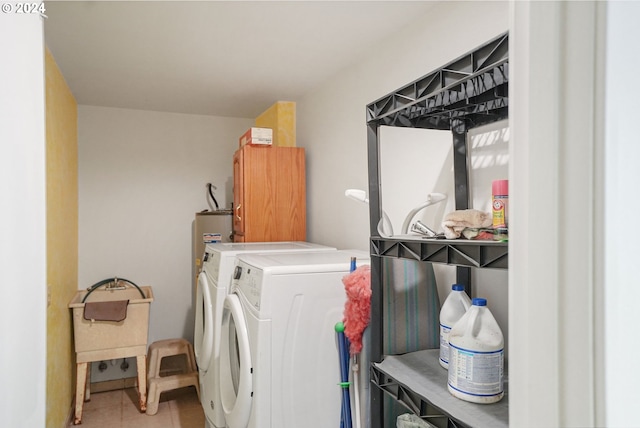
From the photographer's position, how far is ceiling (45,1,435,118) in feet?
6.64

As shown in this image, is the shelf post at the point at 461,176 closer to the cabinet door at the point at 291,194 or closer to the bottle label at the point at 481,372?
the bottle label at the point at 481,372

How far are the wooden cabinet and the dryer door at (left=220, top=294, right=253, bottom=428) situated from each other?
3.78 feet

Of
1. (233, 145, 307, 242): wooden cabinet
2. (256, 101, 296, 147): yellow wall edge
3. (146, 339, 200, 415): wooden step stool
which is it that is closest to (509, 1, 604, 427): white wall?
(233, 145, 307, 242): wooden cabinet

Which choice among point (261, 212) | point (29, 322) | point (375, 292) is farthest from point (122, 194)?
point (29, 322)

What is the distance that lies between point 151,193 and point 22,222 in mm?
3644

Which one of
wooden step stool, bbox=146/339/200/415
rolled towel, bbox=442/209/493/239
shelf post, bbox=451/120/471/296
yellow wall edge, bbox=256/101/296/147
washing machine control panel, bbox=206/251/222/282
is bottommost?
wooden step stool, bbox=146/339/200/415

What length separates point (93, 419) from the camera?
125 inches

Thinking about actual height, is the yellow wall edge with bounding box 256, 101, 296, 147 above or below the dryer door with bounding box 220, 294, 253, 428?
above

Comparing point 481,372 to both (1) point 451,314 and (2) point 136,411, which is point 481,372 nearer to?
(1) point 451,314

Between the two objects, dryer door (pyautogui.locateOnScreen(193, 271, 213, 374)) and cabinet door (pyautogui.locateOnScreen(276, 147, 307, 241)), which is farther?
cabinet door (pyautogui.locateOnScreen(276, 147, 307, 241))

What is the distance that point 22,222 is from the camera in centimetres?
55

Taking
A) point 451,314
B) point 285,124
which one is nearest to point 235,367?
point 451,314

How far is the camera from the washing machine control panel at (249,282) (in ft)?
5.57

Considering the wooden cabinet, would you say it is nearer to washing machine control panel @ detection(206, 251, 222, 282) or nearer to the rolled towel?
washing machine control panel @ detection(206, 251, 222, 282)
